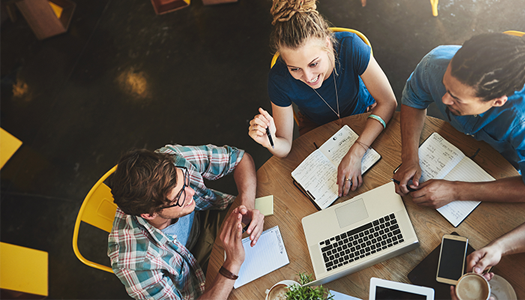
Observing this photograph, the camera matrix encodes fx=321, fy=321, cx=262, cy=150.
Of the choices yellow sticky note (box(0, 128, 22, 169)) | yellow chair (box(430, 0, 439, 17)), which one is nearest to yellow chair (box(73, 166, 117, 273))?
yellow sticky note (box(0, 128, 22, 169))

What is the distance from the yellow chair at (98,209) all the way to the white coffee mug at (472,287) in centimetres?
146

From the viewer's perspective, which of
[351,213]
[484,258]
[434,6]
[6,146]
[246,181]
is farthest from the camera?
[6,146]

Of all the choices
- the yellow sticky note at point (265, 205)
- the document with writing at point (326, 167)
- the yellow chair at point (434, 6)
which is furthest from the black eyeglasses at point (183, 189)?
the yellow chair at point (434, 6)

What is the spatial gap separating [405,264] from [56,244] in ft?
8.65

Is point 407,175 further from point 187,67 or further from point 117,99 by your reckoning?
point 117,99

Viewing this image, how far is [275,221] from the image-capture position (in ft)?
4.59

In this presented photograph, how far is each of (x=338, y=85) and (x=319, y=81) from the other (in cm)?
18

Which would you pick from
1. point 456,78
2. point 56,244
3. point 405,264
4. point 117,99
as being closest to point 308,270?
point 405,264

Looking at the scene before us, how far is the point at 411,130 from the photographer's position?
4.44 ft

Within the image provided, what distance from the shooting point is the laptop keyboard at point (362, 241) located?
119cm

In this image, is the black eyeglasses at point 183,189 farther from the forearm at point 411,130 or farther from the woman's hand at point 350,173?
the forearm at point 411,130

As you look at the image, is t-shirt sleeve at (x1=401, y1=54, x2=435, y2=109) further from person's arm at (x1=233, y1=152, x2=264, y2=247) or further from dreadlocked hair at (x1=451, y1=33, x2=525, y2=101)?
person's arm at (x1=233, y1=152, x2=264, y2=247)

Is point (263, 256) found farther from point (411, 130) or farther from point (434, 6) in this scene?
point (434, 6)

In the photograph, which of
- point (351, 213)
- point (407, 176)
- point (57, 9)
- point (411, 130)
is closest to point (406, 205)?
point (407, 176)
